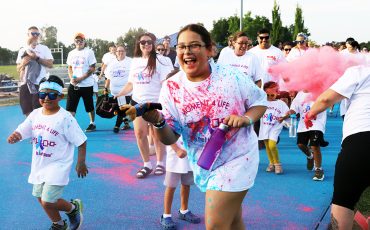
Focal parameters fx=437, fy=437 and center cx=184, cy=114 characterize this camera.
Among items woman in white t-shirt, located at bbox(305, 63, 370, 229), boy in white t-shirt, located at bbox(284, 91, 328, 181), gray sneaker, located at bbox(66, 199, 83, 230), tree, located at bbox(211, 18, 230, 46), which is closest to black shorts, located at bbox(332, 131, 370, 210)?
woman in white t-shirt, located at bbox(305, 63, 370, 229)

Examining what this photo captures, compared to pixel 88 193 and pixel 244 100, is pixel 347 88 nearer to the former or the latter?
pixel 244 100

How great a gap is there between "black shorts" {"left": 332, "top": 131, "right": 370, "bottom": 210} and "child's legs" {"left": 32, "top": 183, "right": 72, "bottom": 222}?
2370mm

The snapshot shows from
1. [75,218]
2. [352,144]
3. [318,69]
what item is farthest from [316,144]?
[75,218]

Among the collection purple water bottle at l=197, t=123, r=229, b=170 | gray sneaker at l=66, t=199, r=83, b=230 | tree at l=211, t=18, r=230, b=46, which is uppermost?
tree at l=211, t=18, r=230, b=46

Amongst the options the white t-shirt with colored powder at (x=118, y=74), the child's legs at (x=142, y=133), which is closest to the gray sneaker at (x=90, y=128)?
the white t-shirt with colored powder at (x=118, y=74)

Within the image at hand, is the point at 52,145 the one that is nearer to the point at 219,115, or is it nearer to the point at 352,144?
the point at 219,115

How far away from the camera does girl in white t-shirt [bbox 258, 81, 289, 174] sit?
6.28m

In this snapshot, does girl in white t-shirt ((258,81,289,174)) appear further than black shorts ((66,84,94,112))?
No

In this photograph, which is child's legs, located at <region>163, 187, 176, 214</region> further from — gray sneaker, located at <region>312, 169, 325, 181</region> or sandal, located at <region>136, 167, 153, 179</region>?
gray sneaker, located at <region>312, 169, 325, 181</region>

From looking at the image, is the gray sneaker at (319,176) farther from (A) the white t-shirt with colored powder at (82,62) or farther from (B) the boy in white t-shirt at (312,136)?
(A) the white t-shirt with colored powder at (82,62)

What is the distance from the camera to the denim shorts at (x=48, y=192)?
152 inches

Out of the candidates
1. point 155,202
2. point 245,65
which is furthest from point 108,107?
point 245,65

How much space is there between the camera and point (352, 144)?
3053mm

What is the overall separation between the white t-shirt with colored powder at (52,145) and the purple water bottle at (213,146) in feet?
5.54
